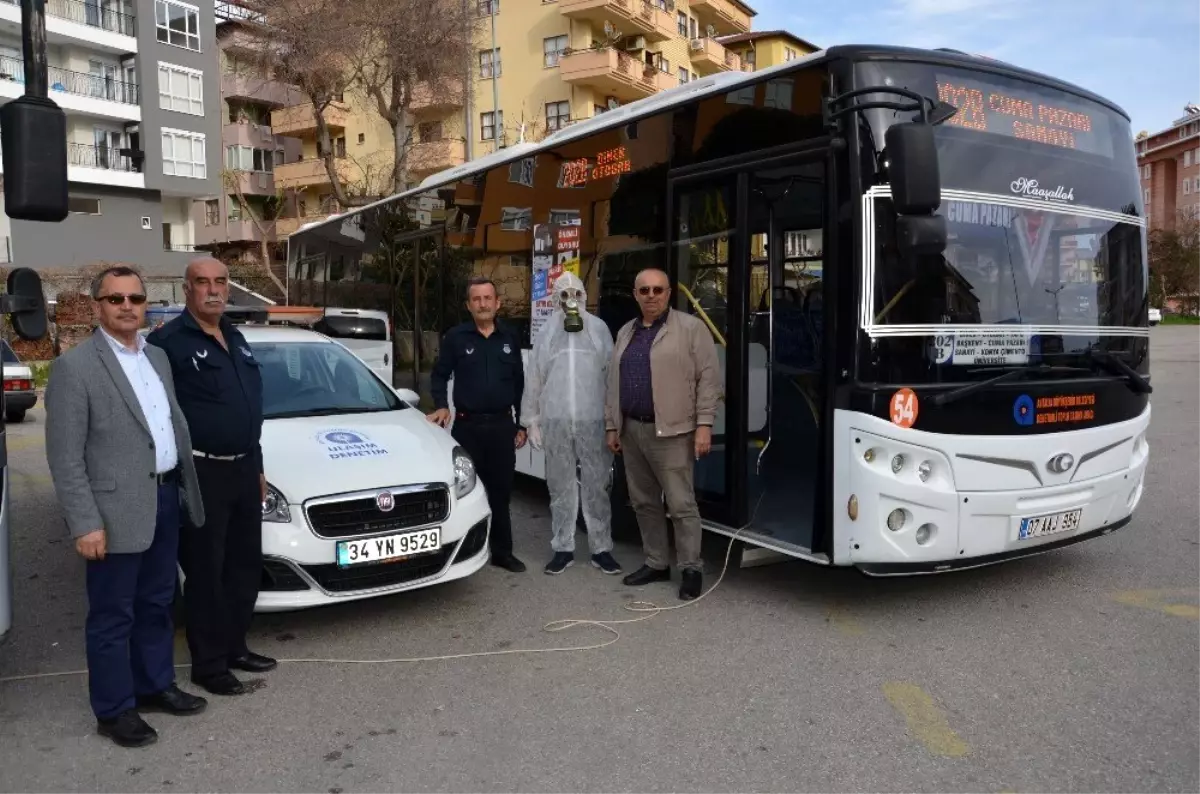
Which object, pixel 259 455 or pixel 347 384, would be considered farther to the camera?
pixel 347 384

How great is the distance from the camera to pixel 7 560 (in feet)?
13.6

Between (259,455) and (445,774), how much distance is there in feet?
5.94

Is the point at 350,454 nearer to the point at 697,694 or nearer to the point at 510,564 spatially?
the point at 510,564

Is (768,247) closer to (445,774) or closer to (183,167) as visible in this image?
(445,774)

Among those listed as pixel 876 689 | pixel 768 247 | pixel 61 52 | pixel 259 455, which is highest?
pixel 61 52

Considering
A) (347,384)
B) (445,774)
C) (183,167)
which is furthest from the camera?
(183,167)

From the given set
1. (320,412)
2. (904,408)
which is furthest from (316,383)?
(904,408)

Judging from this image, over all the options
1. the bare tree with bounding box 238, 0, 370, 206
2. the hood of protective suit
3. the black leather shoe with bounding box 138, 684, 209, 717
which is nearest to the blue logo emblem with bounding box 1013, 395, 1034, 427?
the hood of protective suit

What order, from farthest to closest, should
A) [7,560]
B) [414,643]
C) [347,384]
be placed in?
[347,384], [414,643], [7,560]

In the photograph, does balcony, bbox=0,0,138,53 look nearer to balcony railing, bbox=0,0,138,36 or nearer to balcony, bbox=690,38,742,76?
balcony railing, bbox=0,0,138,36

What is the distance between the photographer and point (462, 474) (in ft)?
18.9

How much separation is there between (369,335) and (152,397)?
283 inches

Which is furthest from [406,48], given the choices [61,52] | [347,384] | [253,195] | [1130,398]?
[1130,398]

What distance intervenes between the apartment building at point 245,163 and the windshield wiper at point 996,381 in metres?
44.4
